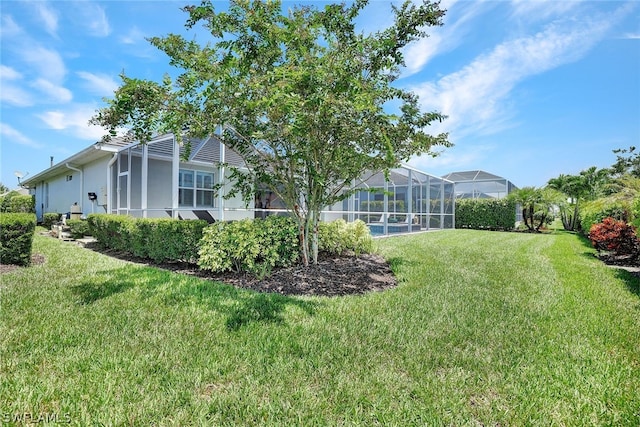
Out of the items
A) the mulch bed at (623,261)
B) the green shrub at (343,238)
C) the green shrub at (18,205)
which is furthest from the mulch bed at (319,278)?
the green shrub at (18,205)

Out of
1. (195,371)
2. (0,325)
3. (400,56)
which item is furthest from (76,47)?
(195,371)

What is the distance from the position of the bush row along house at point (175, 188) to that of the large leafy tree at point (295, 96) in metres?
2.79

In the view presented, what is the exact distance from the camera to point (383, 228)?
15242mm

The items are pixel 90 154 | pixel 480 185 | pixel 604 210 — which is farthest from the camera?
pixel 480 185

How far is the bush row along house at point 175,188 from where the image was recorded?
11023 mm

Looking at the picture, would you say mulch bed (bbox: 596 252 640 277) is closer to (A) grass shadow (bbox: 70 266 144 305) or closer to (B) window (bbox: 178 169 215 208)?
(A) grass shadow (bbox: 70 266 144 305)

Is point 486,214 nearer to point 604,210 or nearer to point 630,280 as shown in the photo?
point 604,210

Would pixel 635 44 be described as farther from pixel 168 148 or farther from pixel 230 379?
pixel 168 148

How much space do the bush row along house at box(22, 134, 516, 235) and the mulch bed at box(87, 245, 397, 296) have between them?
2.95 m

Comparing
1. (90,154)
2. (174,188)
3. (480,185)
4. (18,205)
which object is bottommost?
(18,205)

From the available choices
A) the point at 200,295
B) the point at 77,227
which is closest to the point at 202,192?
the point at 77,227

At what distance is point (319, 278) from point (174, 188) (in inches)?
214

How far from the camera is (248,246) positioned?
20.3 feet

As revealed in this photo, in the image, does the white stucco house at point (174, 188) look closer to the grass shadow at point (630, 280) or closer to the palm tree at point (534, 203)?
the palm tree at point (534, 203)
